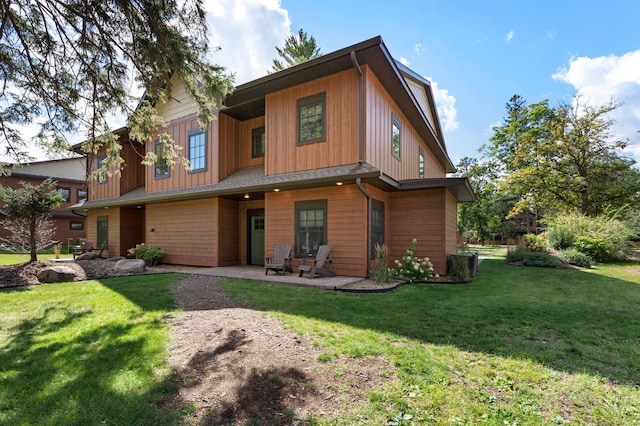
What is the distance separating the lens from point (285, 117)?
28.1ft

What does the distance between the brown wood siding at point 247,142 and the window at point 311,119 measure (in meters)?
2.63

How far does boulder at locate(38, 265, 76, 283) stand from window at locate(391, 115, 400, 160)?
909 cm

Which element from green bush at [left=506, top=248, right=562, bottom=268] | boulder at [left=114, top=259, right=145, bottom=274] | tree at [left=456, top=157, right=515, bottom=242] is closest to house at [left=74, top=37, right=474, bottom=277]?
boulder at [left=114, top=259, right=145, bottom=274]

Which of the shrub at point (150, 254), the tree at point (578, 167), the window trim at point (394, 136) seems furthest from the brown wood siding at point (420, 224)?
the tree at point (578, 167)

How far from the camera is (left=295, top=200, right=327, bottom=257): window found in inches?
318

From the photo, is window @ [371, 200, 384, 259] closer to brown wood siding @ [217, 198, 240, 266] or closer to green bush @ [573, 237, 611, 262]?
brown wood siding @ [217, 198, 240, 266]

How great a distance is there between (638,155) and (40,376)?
2600cm

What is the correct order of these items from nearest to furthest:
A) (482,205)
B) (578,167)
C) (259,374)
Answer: (259,374)
(578,167)
(482,205)

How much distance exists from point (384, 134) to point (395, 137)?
1.18 m

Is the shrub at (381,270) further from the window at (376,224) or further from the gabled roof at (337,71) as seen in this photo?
the gabled roof at (337,71)

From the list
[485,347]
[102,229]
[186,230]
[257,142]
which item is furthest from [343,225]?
[102,229]

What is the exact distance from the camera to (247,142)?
1078cm

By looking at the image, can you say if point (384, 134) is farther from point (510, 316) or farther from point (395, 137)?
point (510, 316)

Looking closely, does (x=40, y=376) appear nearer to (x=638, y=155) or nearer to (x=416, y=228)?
(x=416, y=228)
